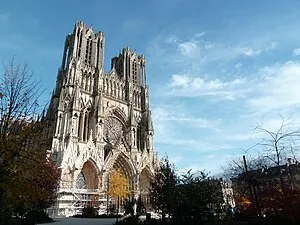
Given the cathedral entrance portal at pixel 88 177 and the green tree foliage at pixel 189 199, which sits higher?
the cathedral entrance portal at pixel 88 177

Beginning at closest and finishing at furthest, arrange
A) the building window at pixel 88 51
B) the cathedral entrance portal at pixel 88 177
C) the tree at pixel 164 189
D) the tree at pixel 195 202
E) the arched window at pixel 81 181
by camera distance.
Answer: the tree at pixel 195 202
the tree at pixel 164 189
the arched window at pixel 81 181
the cathedral entrance portal at pixel 88 177
the building window at pixel 88 51

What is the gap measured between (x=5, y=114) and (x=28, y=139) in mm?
1459

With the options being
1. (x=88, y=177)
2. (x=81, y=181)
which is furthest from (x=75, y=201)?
(x=88, y=177)

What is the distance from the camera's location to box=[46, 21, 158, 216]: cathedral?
99.8 feet

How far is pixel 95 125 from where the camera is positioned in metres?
36.2

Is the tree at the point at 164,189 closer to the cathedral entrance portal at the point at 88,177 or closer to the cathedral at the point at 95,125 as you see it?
the cathedral at the point at 95,125

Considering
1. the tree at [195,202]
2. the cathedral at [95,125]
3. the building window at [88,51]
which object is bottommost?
the tree at [195,202]

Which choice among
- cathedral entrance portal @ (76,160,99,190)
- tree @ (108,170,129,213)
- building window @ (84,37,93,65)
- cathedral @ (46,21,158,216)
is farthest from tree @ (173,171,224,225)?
building window @ (84,37,93,65)

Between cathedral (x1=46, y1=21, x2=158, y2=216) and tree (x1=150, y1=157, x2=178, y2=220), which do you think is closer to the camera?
tree (x1=150, y1=157, x2=178, y2=220)

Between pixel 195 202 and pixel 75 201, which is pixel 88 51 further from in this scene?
pixel 195 202

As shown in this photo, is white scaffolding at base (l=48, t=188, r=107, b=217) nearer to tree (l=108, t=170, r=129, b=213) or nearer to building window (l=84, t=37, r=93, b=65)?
tree (l=108, t=170, r=129, b=213)

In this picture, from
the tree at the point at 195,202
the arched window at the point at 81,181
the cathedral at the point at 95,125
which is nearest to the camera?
the tree at the point at 195,202

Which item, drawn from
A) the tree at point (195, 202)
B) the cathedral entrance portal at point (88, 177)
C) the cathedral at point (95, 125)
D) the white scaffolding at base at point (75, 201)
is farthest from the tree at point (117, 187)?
the tree at point (195, 202)

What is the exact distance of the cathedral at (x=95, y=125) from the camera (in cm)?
3042
